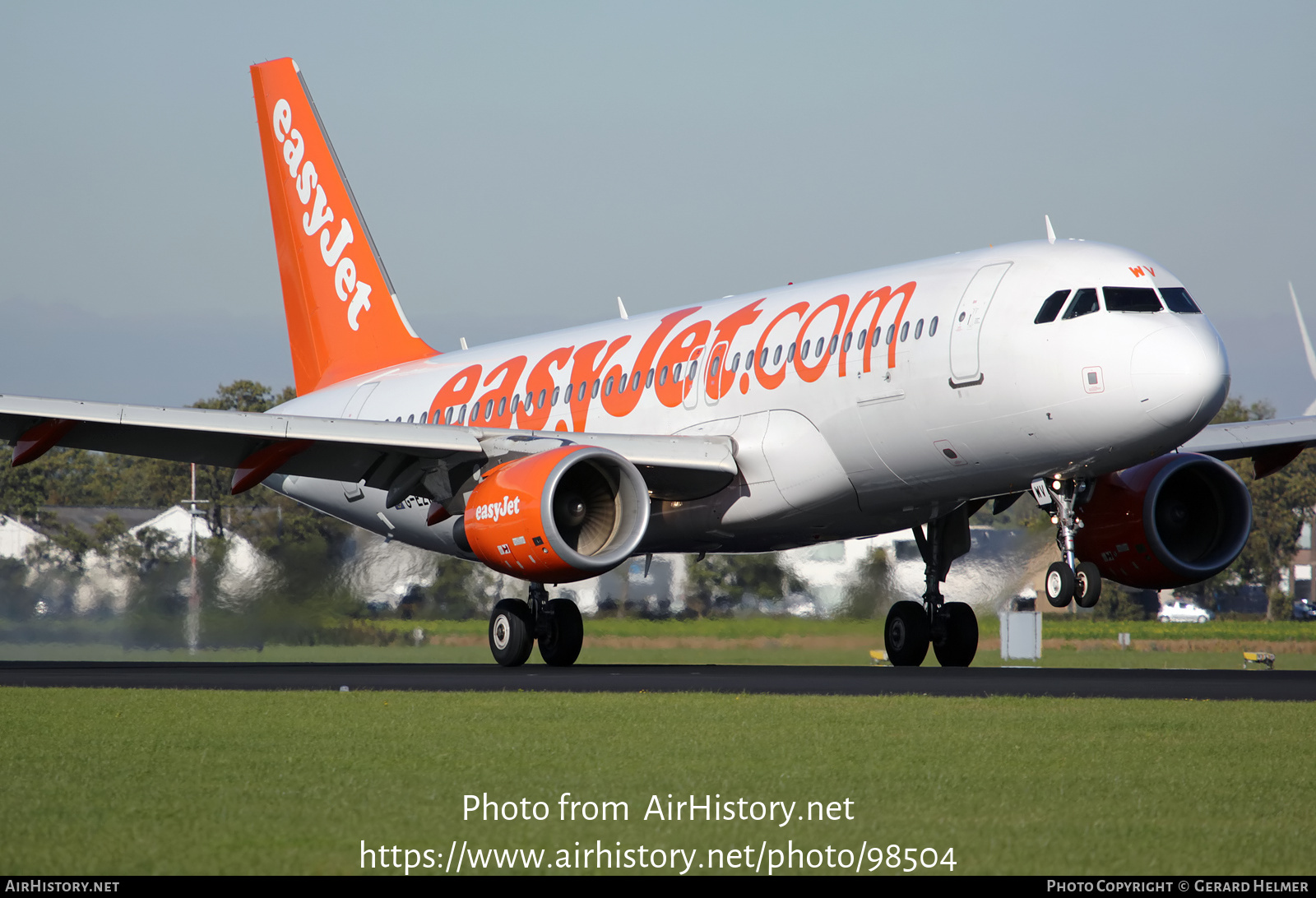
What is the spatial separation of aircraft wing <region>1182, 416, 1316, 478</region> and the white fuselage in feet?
13.9

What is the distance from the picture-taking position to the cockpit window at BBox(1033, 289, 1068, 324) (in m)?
16.4

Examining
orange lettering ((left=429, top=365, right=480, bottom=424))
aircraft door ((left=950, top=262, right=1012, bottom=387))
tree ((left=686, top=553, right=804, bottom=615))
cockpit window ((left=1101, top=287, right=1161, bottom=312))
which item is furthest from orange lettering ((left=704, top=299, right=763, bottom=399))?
orange lettering ((left=429, top=365, right=480, bottom=424))

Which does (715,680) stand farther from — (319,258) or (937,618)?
(319,258)

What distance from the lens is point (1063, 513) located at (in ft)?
57.2

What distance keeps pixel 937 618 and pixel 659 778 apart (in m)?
13.7

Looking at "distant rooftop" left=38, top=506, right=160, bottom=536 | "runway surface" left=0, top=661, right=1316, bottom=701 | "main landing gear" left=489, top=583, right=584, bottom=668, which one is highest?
A: "distant rooftop" left=38, top=506, right=160, bottom=536

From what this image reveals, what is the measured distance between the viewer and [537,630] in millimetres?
21125

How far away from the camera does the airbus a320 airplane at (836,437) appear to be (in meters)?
16.3

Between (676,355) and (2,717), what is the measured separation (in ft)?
36.9

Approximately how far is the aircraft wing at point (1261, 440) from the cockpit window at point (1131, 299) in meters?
4.78

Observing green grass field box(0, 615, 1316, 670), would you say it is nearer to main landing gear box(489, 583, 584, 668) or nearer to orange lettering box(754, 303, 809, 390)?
main landing gear box(489, 583, 584, 668)

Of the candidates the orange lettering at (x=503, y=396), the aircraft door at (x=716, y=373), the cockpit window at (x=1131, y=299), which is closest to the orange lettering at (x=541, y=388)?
the orange lettering at (x=503, y=396)

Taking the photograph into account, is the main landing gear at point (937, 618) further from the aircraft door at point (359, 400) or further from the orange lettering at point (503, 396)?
the aircraft door at point (359, 400)

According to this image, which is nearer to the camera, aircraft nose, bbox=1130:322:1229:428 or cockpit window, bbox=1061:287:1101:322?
aircraft nose, bbox=1130:322:1229:428
